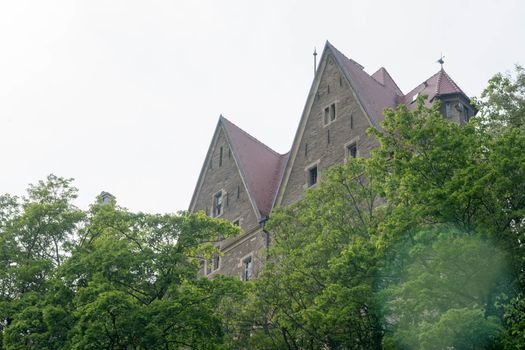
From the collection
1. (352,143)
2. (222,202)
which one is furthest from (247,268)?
(352,143)

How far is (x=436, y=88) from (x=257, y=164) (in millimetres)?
9934

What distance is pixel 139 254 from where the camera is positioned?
23141 mm

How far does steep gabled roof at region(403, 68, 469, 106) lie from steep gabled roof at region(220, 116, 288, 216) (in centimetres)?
744

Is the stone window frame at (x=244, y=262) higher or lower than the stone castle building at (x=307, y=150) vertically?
lower

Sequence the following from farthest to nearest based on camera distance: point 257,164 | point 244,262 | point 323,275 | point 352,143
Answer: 1. point 257,164
2. point 244,262
3. point 352,143
4. point 323,275

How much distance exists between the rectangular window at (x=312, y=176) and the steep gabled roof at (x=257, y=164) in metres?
2.81

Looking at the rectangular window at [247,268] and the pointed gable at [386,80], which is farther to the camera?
the pointed gable at [386,80]

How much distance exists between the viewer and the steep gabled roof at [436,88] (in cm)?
3231

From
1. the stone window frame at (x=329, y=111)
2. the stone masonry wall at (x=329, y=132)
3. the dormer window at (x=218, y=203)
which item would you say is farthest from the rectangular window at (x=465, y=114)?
the dormer window at (x=218, y=203)

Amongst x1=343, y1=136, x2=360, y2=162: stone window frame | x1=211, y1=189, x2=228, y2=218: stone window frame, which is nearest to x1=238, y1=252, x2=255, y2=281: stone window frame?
x1=211, y1=189, x2=228, y2=218: stone window frame

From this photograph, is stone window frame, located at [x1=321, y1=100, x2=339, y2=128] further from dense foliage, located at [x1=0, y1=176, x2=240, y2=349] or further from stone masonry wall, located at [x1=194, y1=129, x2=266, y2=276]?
dense foliage, located at [x1=0, y1=176, x2=240, y2=349]

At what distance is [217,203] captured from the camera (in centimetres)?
3831

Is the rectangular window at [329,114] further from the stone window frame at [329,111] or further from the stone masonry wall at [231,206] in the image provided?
the stone masonry wall at [231,206]

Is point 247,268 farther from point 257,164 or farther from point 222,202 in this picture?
point 257,164
